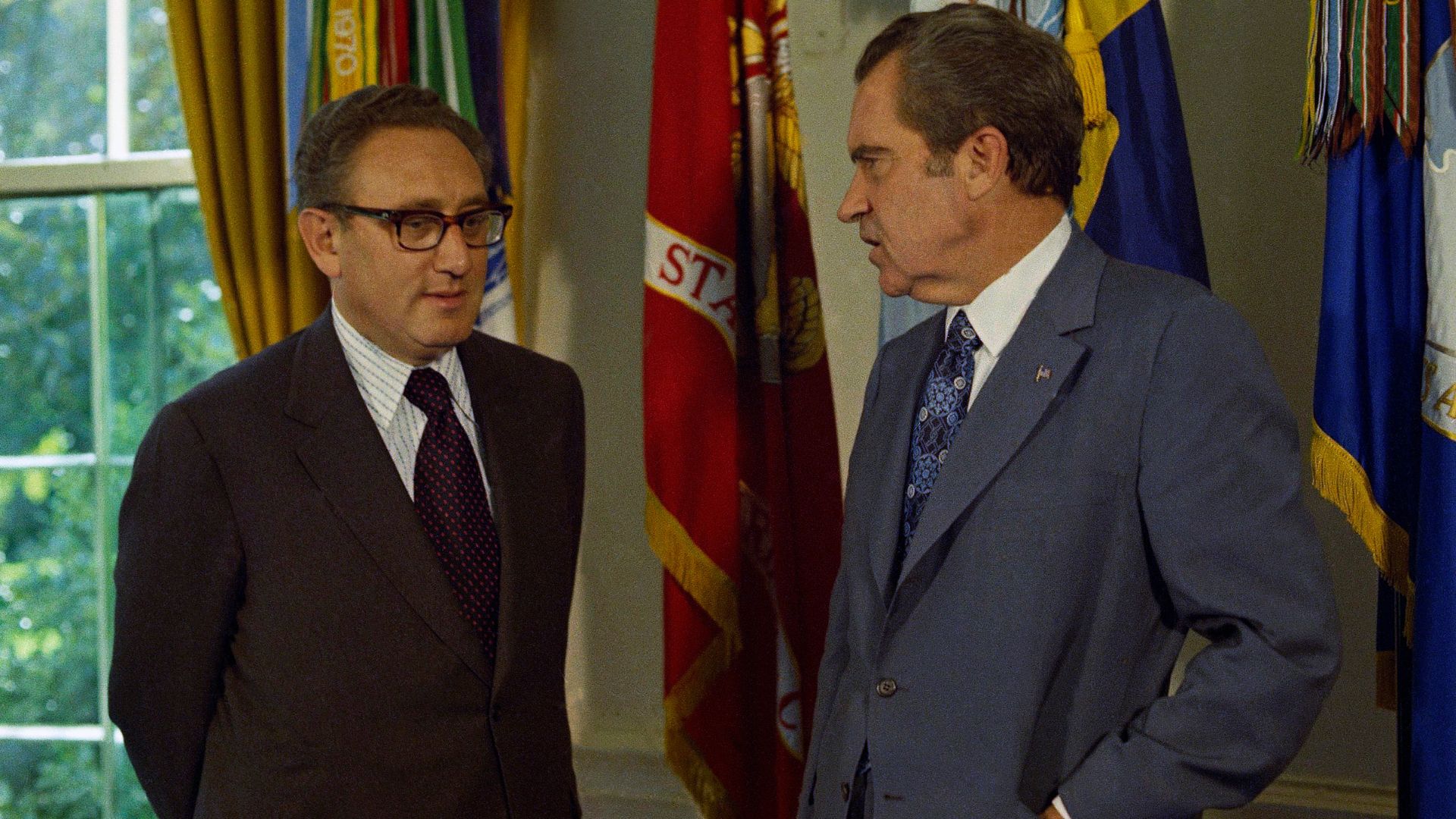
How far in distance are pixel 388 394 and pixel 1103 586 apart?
40.0 inches

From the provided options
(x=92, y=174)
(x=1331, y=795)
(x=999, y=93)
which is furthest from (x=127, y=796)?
(x=999, y=93)

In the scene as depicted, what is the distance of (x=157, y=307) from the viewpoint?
3.44 metres

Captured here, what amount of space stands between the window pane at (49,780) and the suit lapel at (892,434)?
2.73 metres

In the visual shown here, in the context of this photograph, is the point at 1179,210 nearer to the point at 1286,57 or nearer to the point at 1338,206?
the point at 1338,206

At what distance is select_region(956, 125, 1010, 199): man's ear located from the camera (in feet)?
4.96

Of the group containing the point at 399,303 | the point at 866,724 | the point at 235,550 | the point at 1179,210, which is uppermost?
the point at 1179,210

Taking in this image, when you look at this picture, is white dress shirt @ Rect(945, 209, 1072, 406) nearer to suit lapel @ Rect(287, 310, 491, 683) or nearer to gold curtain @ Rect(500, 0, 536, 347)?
suit lapel @ Rect(287, 310, 491, 683)

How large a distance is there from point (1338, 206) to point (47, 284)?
10.3 ft

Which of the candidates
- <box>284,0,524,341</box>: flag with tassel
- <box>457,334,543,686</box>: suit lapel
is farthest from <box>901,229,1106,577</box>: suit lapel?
<box>284,0,524,341</box>: flag with tassel

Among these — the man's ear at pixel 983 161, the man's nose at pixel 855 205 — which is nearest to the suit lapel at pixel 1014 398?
the man's ear at pixel 983 161

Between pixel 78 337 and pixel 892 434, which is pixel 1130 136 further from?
pixel 78 337

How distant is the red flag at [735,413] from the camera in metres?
2.54

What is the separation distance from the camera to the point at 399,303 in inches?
69.9

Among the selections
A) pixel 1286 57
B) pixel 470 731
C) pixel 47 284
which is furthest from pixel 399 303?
pixel 47 284
